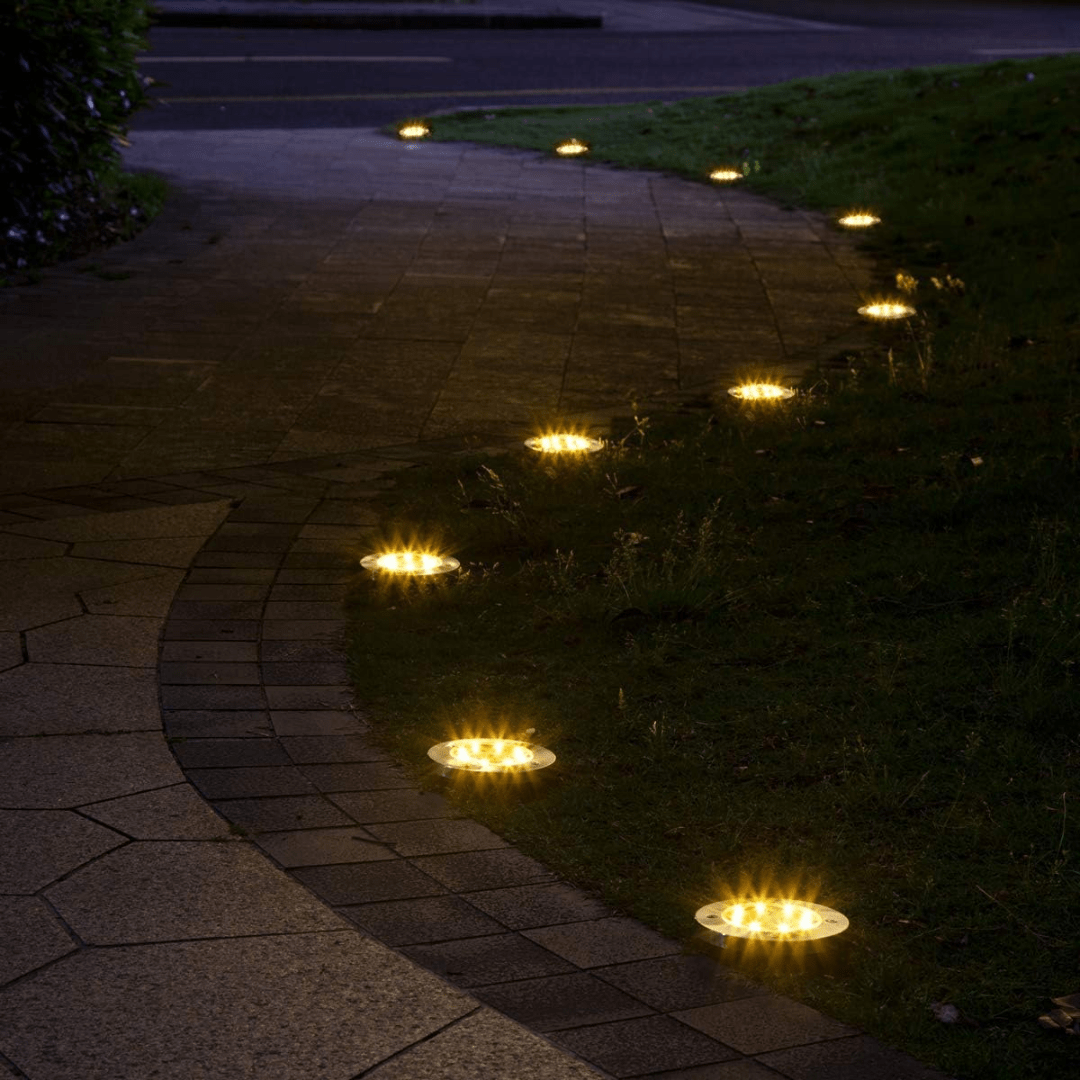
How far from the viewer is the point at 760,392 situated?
316 inches

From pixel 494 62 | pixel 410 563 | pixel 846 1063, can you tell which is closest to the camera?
pixel 846 1063

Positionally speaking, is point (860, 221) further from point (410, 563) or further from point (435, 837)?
point (435, 837)

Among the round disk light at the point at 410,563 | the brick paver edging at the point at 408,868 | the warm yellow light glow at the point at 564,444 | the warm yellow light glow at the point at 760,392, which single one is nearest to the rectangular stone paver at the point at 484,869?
the brick paver edging at the point at 408,868

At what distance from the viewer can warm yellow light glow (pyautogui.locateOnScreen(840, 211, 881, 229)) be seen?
494 inches

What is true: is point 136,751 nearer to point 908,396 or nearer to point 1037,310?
point 908,396

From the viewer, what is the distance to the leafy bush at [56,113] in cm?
1064

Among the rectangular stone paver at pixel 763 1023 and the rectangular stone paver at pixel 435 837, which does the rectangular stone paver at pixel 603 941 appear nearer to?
the rectangular stone paver at pixel 763 1023

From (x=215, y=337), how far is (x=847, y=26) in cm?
2070

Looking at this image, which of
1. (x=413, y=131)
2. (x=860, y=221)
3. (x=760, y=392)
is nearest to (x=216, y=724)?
(x=760, y=392)

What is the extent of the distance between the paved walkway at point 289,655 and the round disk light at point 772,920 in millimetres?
111

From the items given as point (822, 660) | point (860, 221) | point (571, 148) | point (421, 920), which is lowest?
point (421, 920)

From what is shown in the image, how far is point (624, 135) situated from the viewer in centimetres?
1650

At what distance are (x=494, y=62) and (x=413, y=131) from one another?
6.19m

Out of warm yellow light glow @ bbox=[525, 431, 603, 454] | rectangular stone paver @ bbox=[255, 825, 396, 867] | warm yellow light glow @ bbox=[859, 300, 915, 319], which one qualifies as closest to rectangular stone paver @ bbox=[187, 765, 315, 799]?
rectangular stone paver @ bbox=[255, 825, 396, 867]
